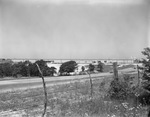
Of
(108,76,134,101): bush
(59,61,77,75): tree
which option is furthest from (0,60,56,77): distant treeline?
(108,76,134,101): bush

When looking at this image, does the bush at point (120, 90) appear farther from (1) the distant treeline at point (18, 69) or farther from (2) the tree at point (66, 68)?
(2) the tree at point (66, 68)

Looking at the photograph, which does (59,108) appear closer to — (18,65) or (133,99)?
(133,99)

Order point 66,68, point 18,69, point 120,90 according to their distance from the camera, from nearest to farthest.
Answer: point 120,90 < point 18,69 < point 66,68

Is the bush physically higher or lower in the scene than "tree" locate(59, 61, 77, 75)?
lower


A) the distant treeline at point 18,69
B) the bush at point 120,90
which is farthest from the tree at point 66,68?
the bush at point 120,90

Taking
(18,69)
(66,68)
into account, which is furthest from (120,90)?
(66,68)

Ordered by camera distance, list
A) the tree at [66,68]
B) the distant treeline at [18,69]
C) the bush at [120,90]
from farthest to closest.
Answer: the tree at [66,68], the distant treeline at [18,69], the bush at [120,90]

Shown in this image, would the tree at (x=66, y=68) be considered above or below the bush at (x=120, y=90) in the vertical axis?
above

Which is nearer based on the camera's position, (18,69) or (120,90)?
(120,90)

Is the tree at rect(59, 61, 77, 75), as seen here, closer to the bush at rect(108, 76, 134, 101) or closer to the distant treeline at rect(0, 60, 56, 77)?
the distant treeline at rect(0, 60, 56, 77)

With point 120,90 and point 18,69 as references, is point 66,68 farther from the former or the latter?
point 120,90

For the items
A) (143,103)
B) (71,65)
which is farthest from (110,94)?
(71,65)

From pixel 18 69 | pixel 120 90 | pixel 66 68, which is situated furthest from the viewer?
pixel 66 68

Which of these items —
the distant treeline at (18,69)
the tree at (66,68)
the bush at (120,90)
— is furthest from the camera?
the tree at (66,68)
